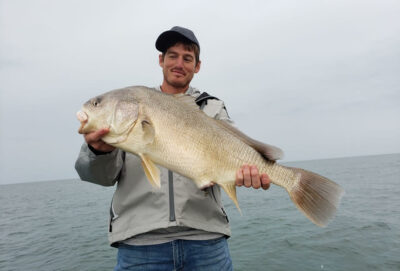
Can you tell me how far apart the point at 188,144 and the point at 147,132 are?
17.8 inches

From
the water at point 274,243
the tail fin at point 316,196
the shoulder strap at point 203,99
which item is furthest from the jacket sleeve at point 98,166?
the water at point 274,243

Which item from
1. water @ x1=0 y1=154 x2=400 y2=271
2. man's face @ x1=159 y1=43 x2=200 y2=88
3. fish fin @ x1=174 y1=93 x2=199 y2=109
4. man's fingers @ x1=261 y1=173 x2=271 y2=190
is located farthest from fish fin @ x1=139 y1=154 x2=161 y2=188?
water @ x1=0 y1=154 x2=400 y2=271

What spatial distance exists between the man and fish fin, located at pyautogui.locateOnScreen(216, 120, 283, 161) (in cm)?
23

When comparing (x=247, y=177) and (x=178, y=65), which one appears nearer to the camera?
(x=247, y=177)

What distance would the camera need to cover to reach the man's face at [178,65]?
365 centimetres

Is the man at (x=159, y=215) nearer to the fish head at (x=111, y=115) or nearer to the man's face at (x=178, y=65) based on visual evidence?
the fish head at (x=111, y=115)

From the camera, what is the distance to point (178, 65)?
3617 millimetres

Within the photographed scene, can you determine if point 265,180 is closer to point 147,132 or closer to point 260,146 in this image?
point 260,146

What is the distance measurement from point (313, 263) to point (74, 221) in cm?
1911

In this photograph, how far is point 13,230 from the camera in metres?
21.1

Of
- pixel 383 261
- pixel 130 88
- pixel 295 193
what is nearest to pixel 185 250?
pixel 295 193

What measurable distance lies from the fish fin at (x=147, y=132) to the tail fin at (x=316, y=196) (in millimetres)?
1633

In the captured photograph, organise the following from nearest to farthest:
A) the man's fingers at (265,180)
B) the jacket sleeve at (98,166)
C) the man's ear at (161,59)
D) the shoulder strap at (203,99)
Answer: the jacket sleeve at (98,166)
the man's fingers at (265,180)
the shoulder strap at (203,99)
the man's ear at (161,59)

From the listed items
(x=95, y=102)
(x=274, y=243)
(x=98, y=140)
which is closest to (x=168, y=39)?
(x=95, y=102)
